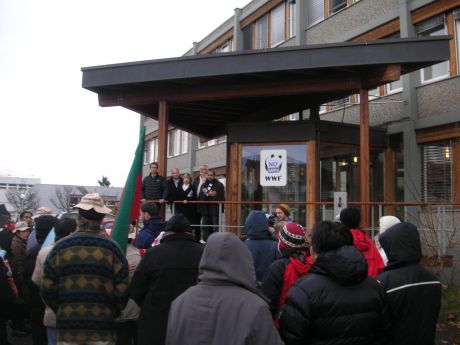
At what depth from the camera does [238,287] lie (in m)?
2.51

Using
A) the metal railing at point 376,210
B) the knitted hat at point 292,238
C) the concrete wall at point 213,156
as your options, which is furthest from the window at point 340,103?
the knitted hat at point 292,238

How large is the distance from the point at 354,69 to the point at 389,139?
233 inches

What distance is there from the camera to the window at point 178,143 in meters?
30.3

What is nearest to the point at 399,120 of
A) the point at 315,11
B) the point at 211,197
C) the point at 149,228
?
the point at 315,11

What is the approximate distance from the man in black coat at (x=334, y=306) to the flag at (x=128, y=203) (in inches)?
109

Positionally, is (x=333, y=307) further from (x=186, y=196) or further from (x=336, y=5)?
(x=336, y=5)

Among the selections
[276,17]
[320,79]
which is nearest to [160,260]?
[320,79]

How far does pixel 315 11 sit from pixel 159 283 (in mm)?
16845

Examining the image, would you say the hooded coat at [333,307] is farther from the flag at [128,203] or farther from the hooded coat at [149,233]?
the hooded coat at [149,233]

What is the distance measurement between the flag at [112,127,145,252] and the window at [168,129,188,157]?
2381 cm

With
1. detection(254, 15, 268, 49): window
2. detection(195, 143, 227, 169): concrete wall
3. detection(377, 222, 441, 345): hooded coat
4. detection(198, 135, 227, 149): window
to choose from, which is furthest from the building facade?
detection(198, 135, 227, 149): window

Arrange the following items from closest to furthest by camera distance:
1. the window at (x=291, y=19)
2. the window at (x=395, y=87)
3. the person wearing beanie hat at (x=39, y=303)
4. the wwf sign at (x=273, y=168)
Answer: the person wearing beanie hat at (x=39, y=303) < the wwf sign at (x=273, y=168) < the window at (x=395, y=87) < the window at (x=291, y=19)

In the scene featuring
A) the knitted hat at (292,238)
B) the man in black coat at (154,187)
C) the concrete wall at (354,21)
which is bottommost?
the knitted hat at (292,238)

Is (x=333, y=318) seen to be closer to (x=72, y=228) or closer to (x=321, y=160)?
(x=72, y=228)
